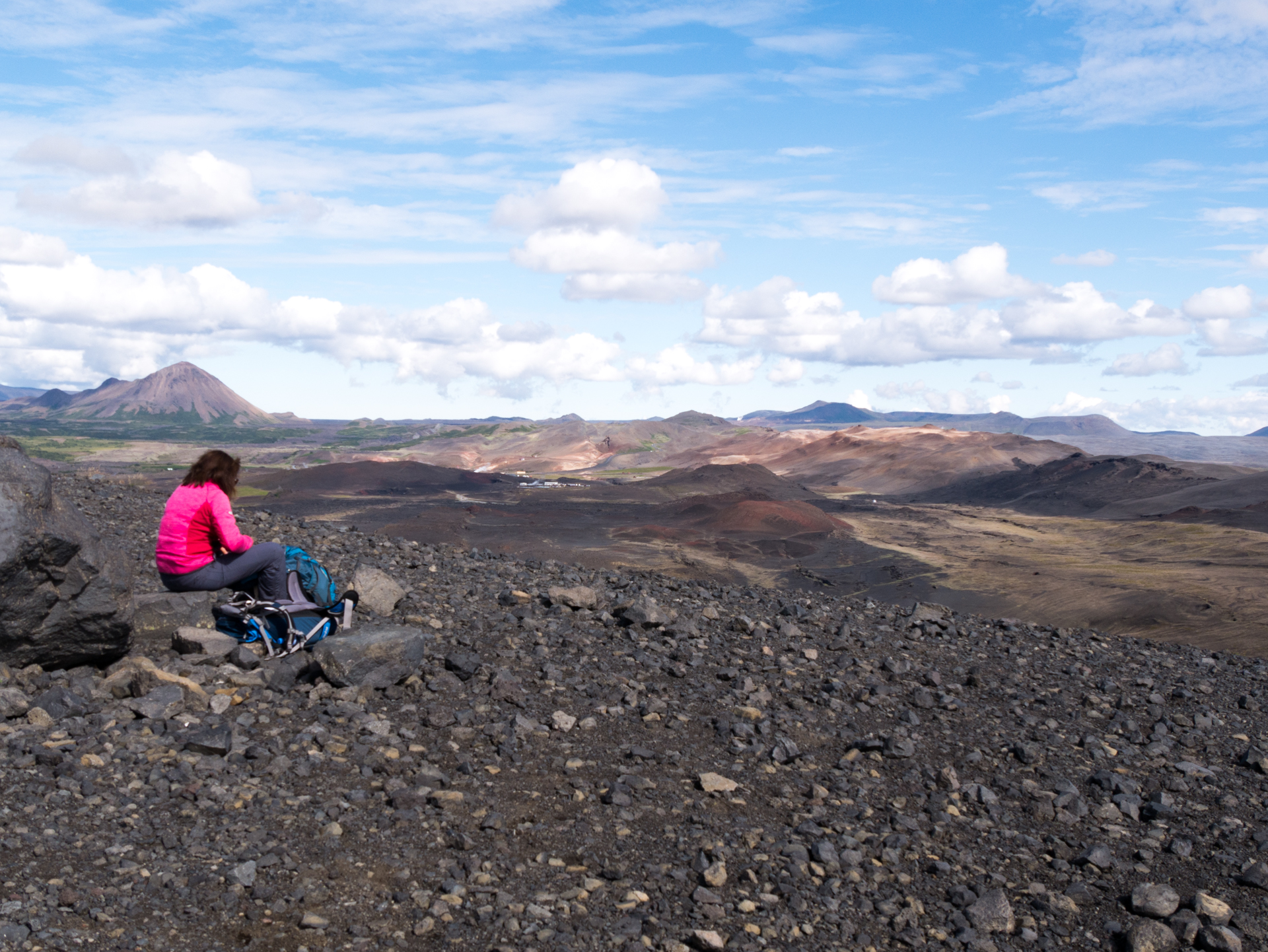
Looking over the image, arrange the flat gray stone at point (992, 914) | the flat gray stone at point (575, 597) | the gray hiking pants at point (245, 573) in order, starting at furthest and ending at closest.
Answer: the flat gray stone at point (575, 597) → the gray hiking pants at point (245, 573) → the flat gray stone at point (992, 914)

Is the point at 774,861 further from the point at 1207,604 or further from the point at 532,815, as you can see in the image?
the point at 1207,604

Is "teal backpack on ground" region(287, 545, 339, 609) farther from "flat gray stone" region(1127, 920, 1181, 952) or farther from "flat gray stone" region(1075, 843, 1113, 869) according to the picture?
"flat gray stone" region(1127, 920, 1181, 952)

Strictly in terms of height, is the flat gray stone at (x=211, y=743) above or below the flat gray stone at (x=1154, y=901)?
above

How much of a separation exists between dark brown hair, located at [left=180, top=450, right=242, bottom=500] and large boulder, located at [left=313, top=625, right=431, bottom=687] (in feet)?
5.37

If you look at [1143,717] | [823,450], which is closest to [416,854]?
[1143,717]

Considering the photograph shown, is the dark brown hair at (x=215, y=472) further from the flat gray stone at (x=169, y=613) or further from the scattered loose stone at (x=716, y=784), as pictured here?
the scattered loose stone at (x=716, y=784)

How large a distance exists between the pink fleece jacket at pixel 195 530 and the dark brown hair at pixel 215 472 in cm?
5

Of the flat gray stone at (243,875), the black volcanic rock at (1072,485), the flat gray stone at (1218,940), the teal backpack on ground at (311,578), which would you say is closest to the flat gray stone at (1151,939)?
the flat gray stone at (1218,940)

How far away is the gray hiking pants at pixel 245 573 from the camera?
8.09 m

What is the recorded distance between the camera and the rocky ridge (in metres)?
5.07

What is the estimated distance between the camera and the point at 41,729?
630 centimetres

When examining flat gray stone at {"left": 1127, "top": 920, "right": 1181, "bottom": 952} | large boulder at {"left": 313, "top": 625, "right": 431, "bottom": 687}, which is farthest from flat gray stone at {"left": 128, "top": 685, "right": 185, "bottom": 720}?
flat gray stone at {"left": 1127, "top": 920, "right": 1181, "bottom": 952}

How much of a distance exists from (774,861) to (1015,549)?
48170 mm

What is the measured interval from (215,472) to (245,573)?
0.99 metres
